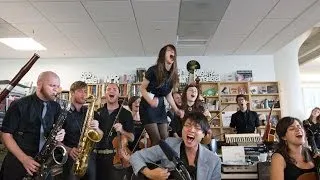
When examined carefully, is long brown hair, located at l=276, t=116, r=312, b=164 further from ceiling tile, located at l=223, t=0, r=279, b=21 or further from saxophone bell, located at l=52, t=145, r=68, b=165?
ceiling tile, located at l=223, t=0, r=279, b=21

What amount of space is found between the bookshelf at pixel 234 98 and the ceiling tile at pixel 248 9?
245cm

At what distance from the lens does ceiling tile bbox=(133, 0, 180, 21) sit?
13.9 feet

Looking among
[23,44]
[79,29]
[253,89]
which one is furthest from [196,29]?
[23,44]

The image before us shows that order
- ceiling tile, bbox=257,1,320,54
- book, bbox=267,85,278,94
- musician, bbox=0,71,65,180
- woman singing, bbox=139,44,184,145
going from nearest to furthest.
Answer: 1. musician, bbox=0,71,65,180
2. woman singing, bbox=139,44,184,145
3. ceiling tile, bbox=257,1,320,54
4. book, bbox=267,85,278,94

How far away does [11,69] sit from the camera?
7.45 metres

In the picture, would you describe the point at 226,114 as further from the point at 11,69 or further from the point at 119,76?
the point at 11,69

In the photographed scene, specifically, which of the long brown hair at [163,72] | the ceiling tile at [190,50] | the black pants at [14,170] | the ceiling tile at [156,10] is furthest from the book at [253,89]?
the black pants at [14,170]

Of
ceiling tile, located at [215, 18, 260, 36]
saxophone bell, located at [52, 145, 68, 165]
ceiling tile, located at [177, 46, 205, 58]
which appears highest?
ceiling tile, located at [215, 18, 260, 36]

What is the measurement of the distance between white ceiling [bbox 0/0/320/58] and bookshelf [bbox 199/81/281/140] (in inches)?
36.6

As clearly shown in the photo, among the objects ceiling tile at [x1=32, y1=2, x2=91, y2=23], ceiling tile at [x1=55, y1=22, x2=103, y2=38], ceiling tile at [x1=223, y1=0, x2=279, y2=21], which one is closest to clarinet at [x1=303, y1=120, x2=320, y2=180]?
ceiling tile at [x1=223, y1=0, x2=279, y2=21]

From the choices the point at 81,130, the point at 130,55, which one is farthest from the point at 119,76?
the point at 81,130

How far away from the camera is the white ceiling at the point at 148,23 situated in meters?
4.34

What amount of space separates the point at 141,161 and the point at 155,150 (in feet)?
0.41

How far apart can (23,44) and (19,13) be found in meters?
1.80
